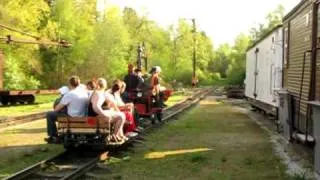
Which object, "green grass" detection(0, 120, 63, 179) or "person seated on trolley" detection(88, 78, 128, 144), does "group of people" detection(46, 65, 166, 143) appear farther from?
"green grass" detection(0, 120, 63, 179)

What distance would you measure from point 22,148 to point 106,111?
280cm

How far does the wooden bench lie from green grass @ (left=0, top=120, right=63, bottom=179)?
34.8 inches

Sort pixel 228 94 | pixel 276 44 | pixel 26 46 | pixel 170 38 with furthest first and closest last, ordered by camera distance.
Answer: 1. pixel 170 38
2. pixel 228 94
3. pixel 26 46
4. pixel 276 44

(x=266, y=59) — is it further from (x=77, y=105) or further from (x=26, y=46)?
(x=26, y=46)

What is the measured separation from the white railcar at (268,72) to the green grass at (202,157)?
68.0 inches

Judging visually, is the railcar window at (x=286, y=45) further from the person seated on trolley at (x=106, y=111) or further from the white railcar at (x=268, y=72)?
the person seated on trolley at (x=106, y=111)

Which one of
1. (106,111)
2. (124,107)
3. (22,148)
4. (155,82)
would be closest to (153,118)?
(155,82)

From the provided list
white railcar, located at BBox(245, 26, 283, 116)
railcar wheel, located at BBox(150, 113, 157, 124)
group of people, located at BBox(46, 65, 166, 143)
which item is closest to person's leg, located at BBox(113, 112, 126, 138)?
group of people, located at BBox(46, 65, 166, 143)

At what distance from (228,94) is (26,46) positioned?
16698mm

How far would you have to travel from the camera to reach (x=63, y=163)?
458 inches

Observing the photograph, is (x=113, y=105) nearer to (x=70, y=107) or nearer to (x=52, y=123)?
(x=70, y=107)

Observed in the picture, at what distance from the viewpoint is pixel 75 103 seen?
1237 cm

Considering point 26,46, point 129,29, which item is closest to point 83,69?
point 129,29

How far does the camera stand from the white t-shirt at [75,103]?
12359 mm
